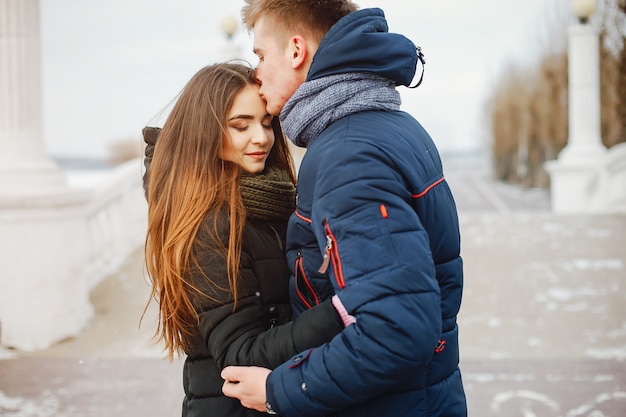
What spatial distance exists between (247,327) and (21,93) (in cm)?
574

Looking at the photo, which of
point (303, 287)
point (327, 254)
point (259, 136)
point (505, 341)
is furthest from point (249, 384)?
point (505, 341)

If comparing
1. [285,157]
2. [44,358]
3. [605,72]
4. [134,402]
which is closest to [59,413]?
[134,402]

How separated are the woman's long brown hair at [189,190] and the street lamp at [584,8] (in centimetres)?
1071

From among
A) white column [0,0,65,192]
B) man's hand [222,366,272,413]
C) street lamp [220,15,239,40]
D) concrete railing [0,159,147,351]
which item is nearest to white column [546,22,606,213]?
street lamp [220,15,239,40]

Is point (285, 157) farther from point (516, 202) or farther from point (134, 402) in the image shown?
point (516, 202)

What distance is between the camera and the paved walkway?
502 cm

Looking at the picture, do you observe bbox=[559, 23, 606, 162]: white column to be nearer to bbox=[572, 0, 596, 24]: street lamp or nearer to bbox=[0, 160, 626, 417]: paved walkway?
bbox=[572, 0, 596, 24]: street lamp

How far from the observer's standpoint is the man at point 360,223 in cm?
155

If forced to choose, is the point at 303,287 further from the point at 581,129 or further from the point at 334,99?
the point at 581,129

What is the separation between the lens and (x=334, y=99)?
1750 millimetres

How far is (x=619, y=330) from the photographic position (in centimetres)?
650

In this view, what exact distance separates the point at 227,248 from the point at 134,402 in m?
3.51

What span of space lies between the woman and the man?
0.11m

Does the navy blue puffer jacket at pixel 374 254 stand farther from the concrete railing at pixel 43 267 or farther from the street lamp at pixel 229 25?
the street lamp at pixel 229 25
